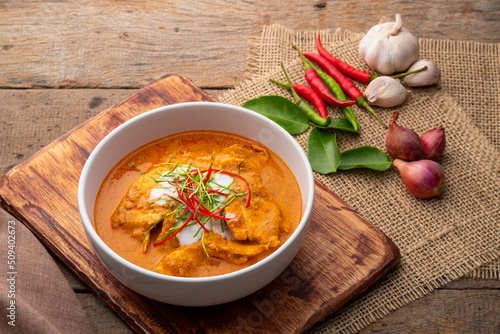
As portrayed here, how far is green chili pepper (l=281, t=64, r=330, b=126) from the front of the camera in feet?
9.82

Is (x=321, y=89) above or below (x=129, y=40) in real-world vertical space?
below

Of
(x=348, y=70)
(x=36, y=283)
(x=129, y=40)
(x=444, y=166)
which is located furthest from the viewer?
(x=129, y=40)

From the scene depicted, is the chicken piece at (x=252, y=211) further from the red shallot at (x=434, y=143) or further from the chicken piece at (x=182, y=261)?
the red shallot at (x=434, y=143)

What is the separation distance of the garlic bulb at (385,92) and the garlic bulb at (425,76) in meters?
0.12

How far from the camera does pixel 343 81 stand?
3.25 m

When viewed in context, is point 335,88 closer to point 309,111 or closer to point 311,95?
point 311,95

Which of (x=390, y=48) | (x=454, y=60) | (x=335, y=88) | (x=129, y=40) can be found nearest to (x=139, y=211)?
(x=335, y=88)

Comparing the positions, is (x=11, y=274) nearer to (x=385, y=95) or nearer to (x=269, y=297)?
(x=269, y=297)

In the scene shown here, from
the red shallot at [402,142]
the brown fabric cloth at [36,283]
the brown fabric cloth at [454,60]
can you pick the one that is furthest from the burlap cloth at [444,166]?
the brown fabric cloth at [36,283]

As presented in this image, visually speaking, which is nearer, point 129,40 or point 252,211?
point 252,211

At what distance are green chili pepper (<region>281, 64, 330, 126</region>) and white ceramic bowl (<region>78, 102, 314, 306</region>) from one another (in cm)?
Answer: 74

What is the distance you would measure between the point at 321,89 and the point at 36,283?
79.5 inches

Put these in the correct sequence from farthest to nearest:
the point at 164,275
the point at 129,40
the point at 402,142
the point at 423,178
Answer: the point at 129,40
the point at 402,142
the point at 423,178
the point at 164,275

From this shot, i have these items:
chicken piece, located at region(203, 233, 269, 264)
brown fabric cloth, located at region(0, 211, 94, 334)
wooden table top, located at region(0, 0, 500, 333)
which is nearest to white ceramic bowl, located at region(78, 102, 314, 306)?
chicken piece, located at region(203, 233, 269, 264)
